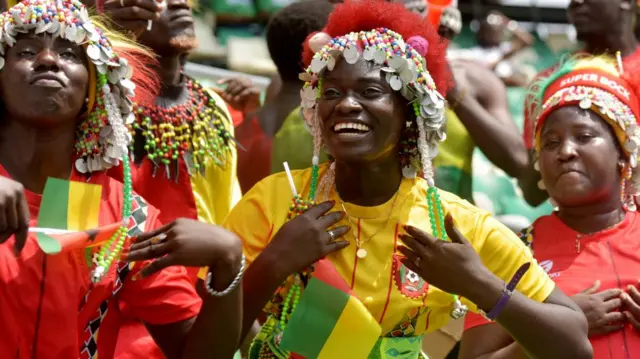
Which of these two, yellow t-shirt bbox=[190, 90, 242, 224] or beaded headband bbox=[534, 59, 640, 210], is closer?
beaded headband bbox=[534, 59, 640, 210]

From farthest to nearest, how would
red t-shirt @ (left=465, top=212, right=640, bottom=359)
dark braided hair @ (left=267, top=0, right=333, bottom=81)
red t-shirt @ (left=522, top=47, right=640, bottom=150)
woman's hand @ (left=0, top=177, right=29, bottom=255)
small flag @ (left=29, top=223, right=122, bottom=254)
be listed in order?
dark braided hair @ (left=267, top=0, right=333, bottom=81) < red t-shirt @ (left=522, top=47, right=640, bottom=150) < red t-shirt @ (left=465, top=212, right=640, bottom=359) < small flag @ (left=29, top=223, right=122, bottom=254) < woman's hand @ (left=0, top=177, right=29, bottom=255)

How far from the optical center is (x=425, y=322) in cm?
394

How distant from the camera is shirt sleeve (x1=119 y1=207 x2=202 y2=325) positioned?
11.9 ft

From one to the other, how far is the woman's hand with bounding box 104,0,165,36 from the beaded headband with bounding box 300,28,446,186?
31.2 inches

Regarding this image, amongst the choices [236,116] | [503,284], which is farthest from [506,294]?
[236,116]

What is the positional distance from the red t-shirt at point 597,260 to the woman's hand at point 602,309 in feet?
0.12

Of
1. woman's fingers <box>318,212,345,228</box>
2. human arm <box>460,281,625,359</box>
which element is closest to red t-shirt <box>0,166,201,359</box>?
woman's fingers <box>318,212,345,228</box>

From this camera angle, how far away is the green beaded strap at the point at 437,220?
12.7 ft

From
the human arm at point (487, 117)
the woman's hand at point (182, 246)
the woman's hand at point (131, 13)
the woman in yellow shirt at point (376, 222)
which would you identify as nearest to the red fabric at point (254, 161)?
the human arm at point (487, 117)

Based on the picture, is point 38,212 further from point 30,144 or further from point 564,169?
point 564,169

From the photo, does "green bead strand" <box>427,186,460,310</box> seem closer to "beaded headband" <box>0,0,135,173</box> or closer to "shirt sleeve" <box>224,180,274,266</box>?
"shirt sleeve" <box>224,180,274,266</box>

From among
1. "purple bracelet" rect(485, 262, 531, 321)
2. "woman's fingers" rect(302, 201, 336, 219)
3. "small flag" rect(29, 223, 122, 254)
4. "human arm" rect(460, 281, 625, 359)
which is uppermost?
"small flag" rect(29, 223, 122, 254)

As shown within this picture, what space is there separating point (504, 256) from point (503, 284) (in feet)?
0.65

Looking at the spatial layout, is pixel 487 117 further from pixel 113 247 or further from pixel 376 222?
pixel 113 247
